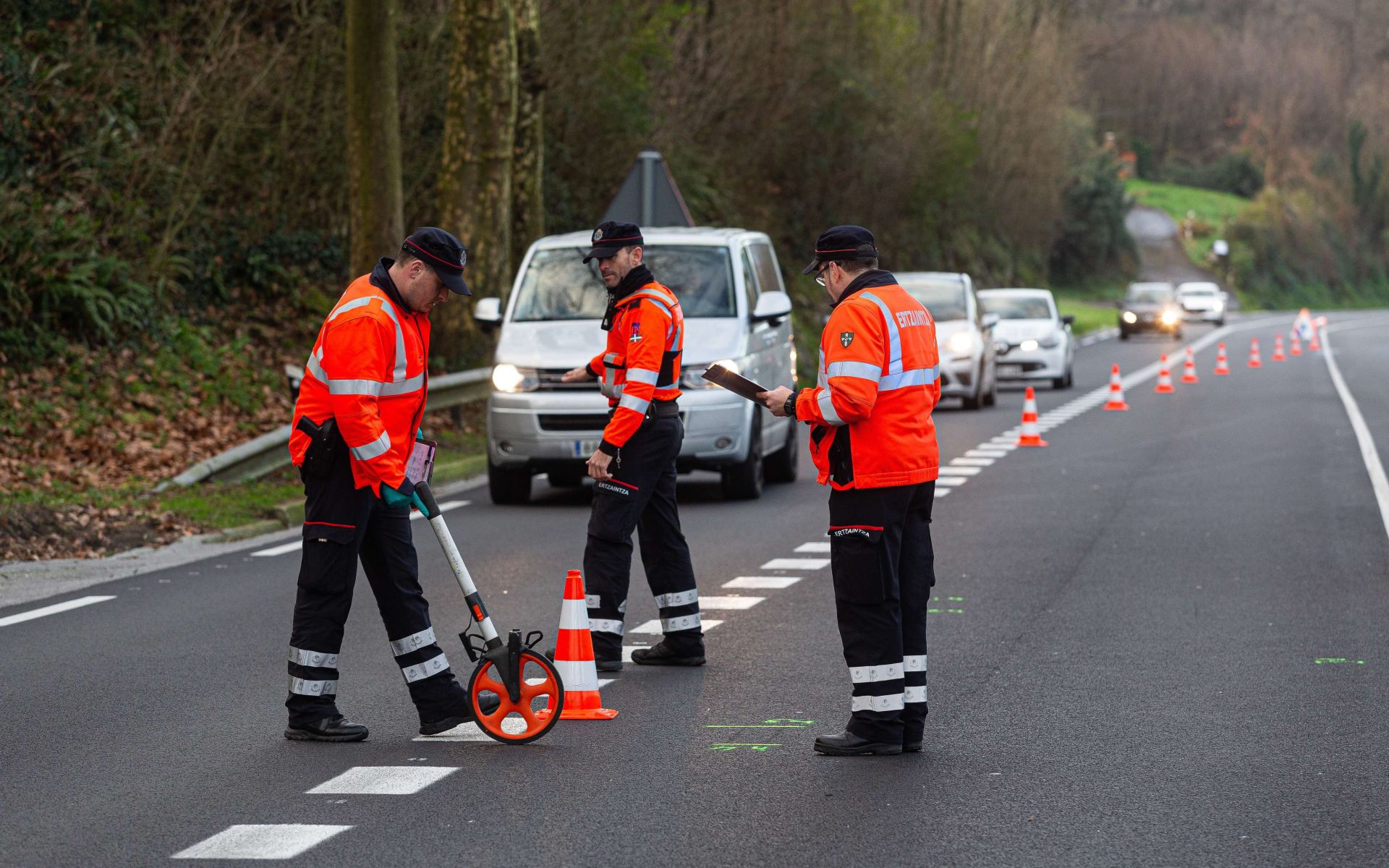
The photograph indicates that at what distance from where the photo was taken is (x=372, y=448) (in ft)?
22.7

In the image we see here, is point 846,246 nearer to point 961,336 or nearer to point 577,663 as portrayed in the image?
point 577,663

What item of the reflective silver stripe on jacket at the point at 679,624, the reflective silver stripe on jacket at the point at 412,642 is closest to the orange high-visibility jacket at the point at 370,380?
the reflective silver stripe on jacket at the point at 412,642

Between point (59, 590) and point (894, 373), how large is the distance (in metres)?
6.06

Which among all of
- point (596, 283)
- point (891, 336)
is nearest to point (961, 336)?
point (596, 283)

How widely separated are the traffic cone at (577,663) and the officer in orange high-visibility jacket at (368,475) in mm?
455

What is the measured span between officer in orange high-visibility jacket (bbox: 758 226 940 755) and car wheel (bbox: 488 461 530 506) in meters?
8.71

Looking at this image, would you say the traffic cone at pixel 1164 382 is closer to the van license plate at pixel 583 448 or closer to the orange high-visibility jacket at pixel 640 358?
the van license plate at pixel 583 448

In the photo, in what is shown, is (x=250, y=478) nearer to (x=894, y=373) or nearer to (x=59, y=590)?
(x=59, y=590)

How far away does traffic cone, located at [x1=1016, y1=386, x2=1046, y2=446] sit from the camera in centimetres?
2114

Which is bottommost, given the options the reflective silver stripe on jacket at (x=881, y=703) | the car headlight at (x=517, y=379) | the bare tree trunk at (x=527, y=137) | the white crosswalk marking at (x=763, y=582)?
the white crosswalk marking at (x=763, y=582)

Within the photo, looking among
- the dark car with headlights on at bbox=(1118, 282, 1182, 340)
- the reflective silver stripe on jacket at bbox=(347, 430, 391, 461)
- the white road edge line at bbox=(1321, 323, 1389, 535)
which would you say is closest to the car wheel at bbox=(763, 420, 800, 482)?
the white road edge line at bbox=(1321, 323, 1389, 535)

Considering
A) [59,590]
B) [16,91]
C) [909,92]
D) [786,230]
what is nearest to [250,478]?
[59,590]

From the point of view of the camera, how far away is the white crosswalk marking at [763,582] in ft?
36.9

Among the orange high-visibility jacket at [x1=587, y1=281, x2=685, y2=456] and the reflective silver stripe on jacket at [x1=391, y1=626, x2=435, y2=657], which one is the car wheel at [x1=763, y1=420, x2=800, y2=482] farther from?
the reflective silver stripe on jacket at [x1=391, y1=626, x2=435, y2=657]
